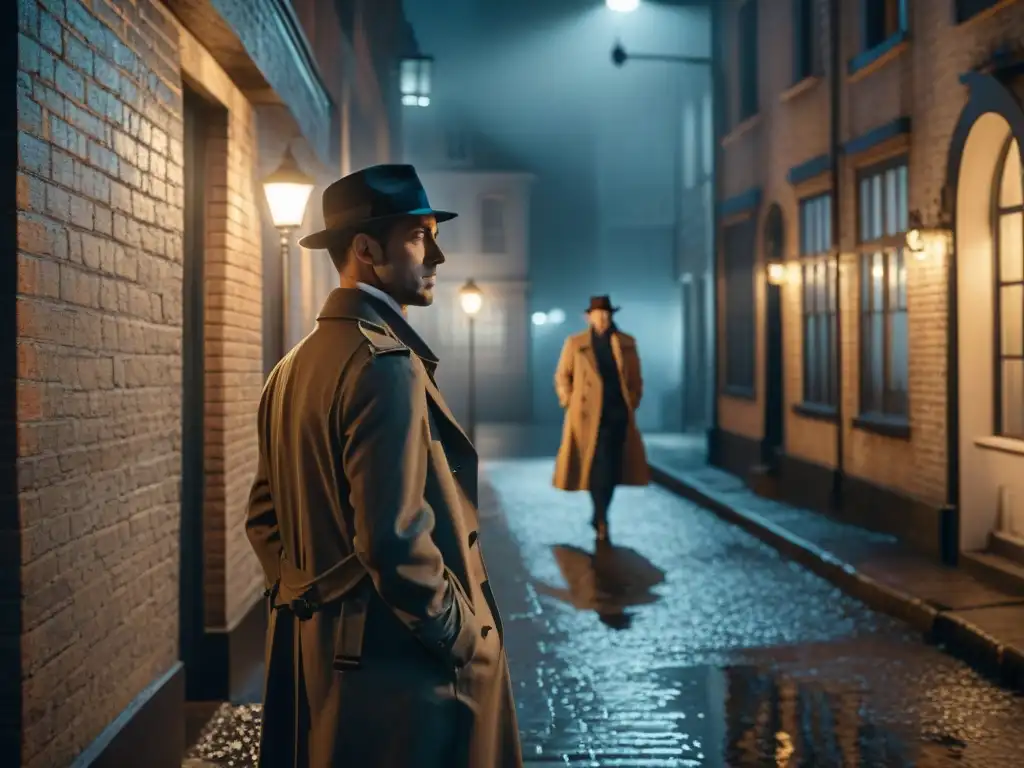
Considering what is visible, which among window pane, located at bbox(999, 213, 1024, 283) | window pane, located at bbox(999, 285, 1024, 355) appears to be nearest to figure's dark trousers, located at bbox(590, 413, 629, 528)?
window pane, located at bbox(999, 285, 1024, 355)

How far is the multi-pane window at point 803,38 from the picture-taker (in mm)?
12273

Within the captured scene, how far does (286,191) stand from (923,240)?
17.4 ft

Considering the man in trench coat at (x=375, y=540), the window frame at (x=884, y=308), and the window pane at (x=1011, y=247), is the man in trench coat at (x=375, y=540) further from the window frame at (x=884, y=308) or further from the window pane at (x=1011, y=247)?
the window frame at (x=884, y=308)

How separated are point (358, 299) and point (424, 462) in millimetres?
458

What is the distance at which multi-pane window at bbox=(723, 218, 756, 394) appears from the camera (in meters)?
14.9

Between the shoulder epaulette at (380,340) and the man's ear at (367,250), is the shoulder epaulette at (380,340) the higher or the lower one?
the lower one

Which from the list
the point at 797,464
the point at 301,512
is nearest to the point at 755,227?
the point at 797,464

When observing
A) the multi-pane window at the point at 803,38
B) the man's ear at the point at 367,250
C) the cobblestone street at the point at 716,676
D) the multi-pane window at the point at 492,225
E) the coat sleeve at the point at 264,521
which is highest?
the multi-pane window at the point at 492,225

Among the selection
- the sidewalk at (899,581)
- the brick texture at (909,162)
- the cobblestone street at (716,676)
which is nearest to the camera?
the cobblestone street at (716,676)

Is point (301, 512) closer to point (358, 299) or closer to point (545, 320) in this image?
point (358, 299)

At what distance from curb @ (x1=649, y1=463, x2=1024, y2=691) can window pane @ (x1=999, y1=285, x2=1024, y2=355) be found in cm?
203

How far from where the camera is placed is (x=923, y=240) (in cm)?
904

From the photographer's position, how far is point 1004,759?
187 inches

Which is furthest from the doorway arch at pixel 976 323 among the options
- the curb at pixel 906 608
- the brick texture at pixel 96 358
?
the brick texture at pixel 96 358
